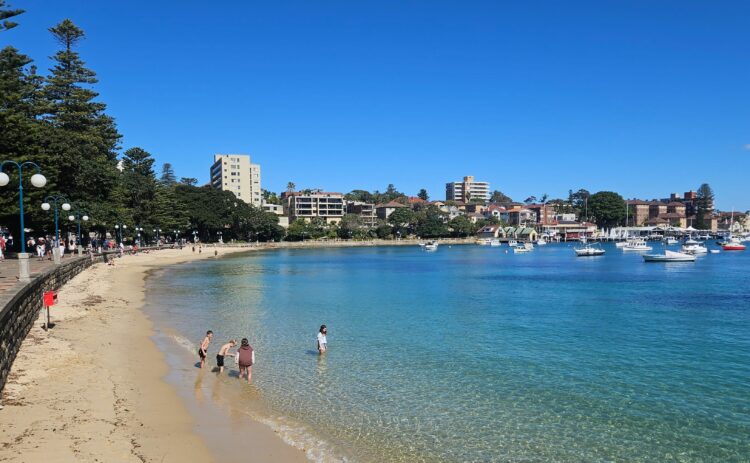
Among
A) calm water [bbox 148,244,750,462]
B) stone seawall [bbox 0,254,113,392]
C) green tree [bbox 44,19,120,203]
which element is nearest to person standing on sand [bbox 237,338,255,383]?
calm water [bbox 148,244,750,462]

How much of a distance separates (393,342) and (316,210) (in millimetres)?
145376

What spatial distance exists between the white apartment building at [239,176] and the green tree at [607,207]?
125920 millimetres

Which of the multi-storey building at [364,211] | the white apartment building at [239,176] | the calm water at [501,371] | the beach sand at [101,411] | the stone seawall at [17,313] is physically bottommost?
the calm water at [501,371]

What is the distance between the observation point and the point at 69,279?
34.9 metres

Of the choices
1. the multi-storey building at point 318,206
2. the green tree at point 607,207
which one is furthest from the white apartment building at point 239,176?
the green tree at point 607,207

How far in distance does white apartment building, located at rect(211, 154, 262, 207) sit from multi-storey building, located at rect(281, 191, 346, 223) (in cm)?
1697

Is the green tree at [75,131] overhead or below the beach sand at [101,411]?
overhead

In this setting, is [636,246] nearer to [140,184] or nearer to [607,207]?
[607,207]

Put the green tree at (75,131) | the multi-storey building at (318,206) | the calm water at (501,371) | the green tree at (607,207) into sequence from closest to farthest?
the calm water at (501,371) < the green tree at (75,131) < the multi-storey building at (318,206) < the green tree at (607,207)

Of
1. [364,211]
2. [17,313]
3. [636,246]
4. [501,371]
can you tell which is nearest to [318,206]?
[364,211]

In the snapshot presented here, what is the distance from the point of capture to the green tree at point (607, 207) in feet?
617

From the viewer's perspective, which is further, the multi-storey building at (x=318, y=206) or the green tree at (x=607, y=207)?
the green tree at (x=607, y=207)

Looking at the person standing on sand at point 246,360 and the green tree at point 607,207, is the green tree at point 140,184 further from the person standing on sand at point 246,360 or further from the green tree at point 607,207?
the green tree at point 607,207

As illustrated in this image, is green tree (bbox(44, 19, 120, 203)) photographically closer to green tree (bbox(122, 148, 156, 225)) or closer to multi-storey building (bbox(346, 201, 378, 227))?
green tree (bbox(122, 148, 156, 225))
